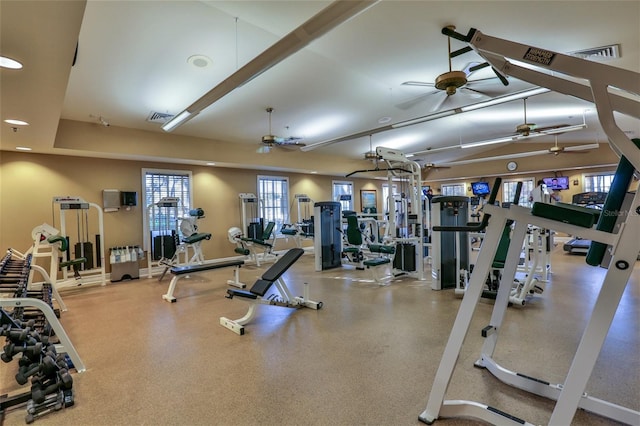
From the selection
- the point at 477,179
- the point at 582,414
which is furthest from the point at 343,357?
the point at 477,179

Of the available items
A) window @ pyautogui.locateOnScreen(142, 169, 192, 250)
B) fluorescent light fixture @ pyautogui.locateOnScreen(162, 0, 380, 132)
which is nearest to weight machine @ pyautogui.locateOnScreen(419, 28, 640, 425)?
fluorescent light fixture @ pyautogui.locateOnScreen(162, 0, 380, 132)

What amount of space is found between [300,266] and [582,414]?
5.36 metres

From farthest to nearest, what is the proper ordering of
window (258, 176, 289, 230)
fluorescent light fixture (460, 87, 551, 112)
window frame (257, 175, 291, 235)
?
window (258, 176, 289, 230) → window frame (257, 175, 291, 235) → fluorescent light fixture (460, 87, 551, 112)

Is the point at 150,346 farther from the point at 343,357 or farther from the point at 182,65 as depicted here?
the point at 182,65

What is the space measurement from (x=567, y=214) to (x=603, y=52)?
11.7 ft

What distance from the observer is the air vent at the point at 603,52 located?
3.48 m

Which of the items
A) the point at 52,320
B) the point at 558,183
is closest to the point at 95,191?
the point at 52,320

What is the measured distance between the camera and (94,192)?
19.1 ft

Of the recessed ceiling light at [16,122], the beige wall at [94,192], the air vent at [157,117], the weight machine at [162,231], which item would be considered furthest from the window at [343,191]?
the recessed ceiling light at [16,122]

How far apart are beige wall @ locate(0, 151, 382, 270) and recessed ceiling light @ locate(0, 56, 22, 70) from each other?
4133 mm

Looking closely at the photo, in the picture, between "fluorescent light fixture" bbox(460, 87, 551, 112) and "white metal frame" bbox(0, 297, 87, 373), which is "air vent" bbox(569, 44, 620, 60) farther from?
"white metal frame" bbox(0, 297, 87, 373)

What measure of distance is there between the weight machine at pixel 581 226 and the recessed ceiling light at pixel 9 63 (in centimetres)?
293

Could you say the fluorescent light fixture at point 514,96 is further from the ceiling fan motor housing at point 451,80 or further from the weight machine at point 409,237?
the ceiling fan motor housing at point 451,80

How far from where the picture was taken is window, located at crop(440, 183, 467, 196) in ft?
41.5
